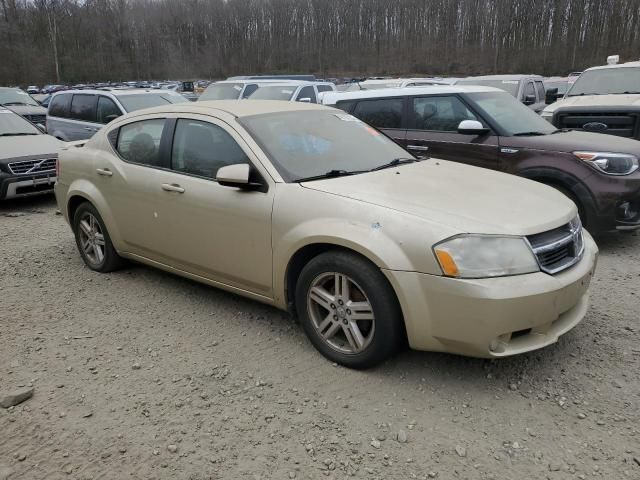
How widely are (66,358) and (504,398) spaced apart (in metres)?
2.81

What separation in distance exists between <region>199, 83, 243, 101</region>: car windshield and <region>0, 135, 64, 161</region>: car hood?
502cm

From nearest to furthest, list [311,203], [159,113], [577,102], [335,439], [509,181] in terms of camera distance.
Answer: [335,439], [311,203], [509,181], [159,113], [577,102]

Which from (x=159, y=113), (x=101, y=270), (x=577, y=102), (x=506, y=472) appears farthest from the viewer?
(x=577, y=102)

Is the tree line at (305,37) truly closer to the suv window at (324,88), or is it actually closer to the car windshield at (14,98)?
the suv window at (324,88)

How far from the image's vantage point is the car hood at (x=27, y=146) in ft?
27.1

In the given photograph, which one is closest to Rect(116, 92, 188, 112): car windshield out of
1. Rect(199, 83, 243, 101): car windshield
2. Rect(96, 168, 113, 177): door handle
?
Rect(199, 83, 243, 101): car windshield

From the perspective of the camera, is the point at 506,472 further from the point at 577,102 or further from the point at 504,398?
the point at 577,102

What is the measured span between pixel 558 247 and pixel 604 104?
6.52 metres

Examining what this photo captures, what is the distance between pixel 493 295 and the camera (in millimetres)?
2777

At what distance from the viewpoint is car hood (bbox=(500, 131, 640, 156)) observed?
576cm

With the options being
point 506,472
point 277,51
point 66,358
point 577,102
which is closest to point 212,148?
point 66,358

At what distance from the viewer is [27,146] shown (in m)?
8.61

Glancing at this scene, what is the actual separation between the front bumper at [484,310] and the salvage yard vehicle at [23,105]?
15299 mm

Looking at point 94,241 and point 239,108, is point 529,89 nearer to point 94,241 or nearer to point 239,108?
point 239,108
